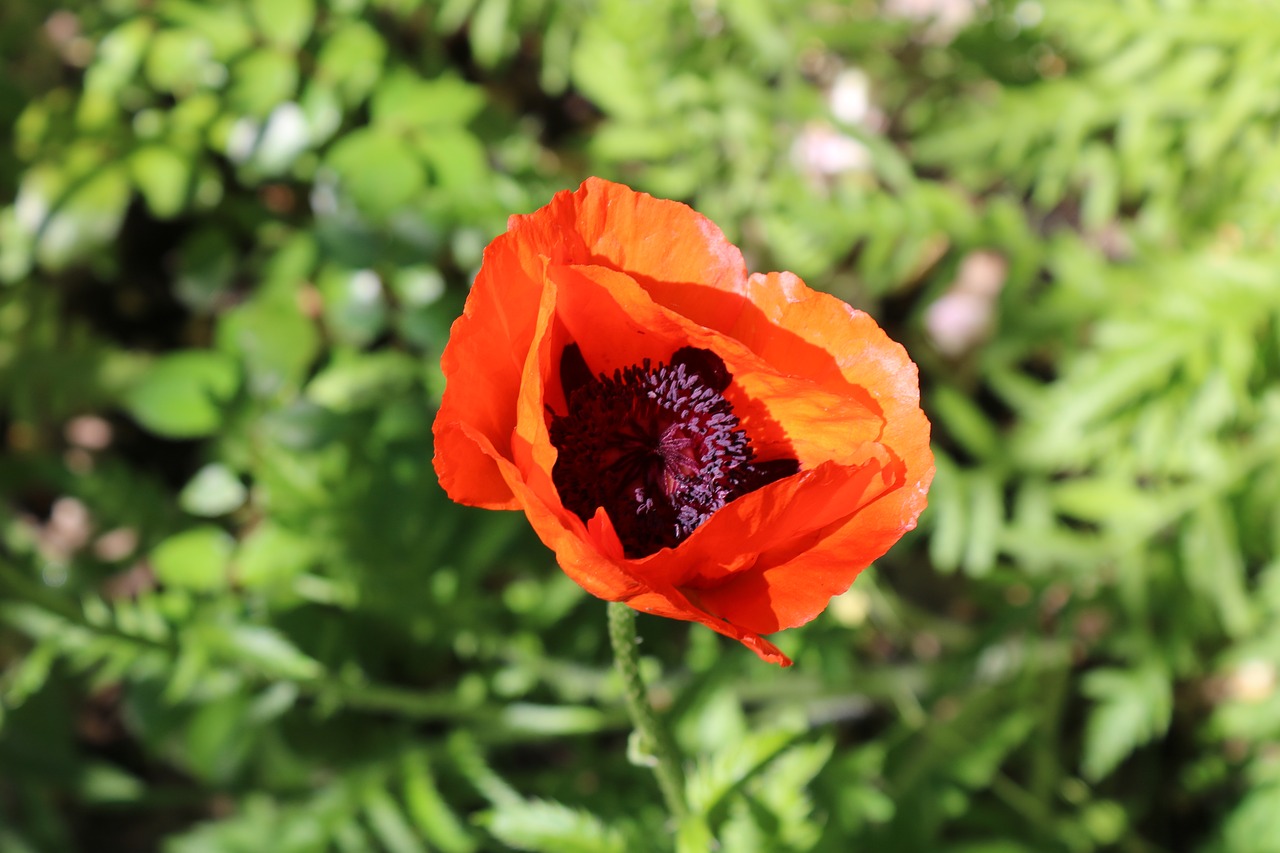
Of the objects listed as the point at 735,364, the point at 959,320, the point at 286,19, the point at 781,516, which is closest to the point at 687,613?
the point at 781,516

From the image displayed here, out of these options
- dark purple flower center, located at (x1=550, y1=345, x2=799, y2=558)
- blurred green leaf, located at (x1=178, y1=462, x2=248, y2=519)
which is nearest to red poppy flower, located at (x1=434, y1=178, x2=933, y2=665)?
dark purple flower center, located at (x1=550, y1=345, x2=799, y2=558)

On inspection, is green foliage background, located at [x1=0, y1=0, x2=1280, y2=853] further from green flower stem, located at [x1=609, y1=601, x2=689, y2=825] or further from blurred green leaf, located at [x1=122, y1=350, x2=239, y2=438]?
green flower stem, located at [x1=609, y1=601, x2=689, y2=825]

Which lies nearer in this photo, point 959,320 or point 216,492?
point 216,492

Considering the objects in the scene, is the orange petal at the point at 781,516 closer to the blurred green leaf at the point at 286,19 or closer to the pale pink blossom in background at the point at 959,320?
the blurred green leaf at the point at 286,19

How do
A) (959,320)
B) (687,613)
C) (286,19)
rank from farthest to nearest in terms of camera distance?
(959,320), (286,19), (687,613)

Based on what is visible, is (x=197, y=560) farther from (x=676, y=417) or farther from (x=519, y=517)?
(x=676, y=417)

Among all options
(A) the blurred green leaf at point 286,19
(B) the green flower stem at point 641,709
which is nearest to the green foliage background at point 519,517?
(A) the blurred green leaf at point 286,19

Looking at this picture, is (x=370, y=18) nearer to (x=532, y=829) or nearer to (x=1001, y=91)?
(x=1001, y=91)
